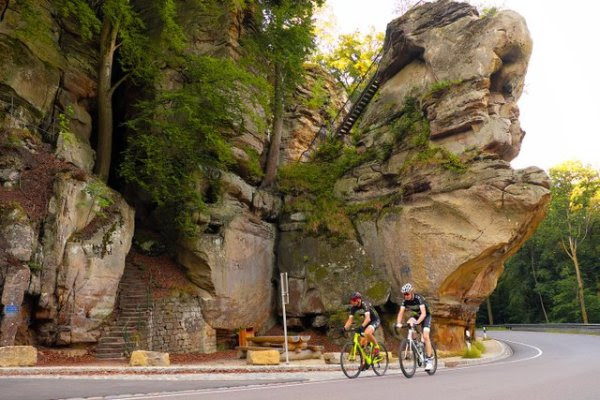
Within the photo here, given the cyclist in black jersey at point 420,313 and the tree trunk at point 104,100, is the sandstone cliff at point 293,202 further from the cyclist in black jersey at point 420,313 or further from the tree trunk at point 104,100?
the cyclist in black jersey at point 420,313

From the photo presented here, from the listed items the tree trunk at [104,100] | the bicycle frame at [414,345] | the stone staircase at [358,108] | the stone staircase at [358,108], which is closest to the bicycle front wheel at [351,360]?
the bicycle frame at [414,345]

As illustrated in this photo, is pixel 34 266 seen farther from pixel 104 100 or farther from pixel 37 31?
pixel 37 31

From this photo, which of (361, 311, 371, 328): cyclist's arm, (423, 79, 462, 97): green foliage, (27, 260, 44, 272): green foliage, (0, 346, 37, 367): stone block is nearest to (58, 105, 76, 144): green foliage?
(27, 260, 44, 272): green foliage

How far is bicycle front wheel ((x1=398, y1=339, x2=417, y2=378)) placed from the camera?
903cm

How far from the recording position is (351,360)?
31.6ft

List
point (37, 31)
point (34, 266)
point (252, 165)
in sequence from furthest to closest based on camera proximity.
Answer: point (252, 165)
point (37, 31)
point (34, 266)

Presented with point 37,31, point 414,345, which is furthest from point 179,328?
point 37,31

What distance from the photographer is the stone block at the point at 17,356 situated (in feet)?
37.3

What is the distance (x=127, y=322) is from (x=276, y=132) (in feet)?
41.0

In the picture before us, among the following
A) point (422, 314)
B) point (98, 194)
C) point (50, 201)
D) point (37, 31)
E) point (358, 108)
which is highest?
point (358, 108)

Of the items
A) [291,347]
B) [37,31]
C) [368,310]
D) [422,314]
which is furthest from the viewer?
[37,31]

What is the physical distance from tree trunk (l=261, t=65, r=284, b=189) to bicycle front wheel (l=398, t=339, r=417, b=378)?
607 inches

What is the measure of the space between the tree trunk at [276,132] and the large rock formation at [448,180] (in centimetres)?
334

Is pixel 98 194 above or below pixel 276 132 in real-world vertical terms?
below
